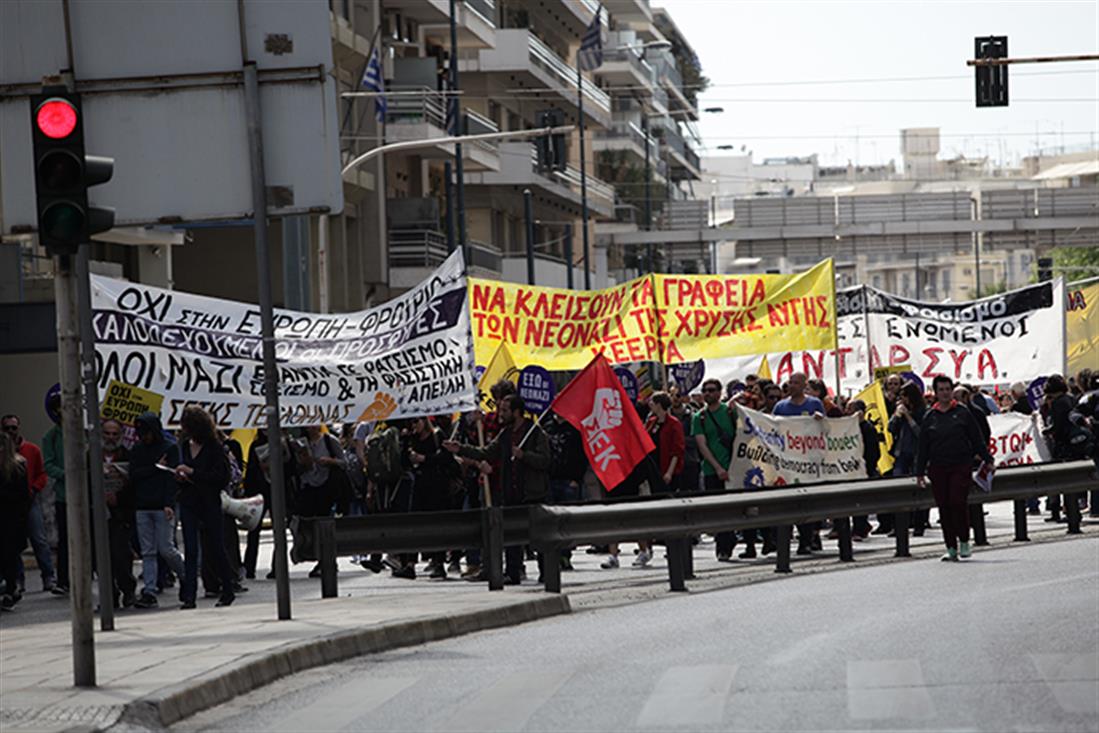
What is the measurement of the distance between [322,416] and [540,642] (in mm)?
6358

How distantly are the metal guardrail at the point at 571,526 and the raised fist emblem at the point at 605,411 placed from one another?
6.07ft

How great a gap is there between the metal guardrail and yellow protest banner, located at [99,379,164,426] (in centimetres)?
189

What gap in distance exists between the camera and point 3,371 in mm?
35969

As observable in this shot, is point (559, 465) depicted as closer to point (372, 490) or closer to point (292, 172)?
point (372, 490)

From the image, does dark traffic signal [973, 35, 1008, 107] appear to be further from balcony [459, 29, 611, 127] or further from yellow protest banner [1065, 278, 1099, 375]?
balcony [459, 29, 611, 127]

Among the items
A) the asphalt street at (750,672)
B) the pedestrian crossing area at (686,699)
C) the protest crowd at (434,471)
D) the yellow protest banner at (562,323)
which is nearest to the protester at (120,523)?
the protest crowd at (434,471)

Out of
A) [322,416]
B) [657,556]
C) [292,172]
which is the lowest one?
[657,556]

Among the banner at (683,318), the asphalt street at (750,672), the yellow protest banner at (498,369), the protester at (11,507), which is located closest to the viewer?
the asphalt street at (750,672)

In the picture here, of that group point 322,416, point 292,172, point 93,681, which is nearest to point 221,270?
point 322,416

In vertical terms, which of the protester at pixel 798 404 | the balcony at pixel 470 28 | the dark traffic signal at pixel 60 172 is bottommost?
the protester at pixel 798 404

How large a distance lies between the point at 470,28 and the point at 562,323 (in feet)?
113

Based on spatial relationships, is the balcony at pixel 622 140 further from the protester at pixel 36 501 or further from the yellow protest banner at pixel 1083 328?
the protester at pixel 36 501

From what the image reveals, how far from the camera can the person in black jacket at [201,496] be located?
1847 centimetres

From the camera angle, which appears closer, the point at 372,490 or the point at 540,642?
the point at 540,642
